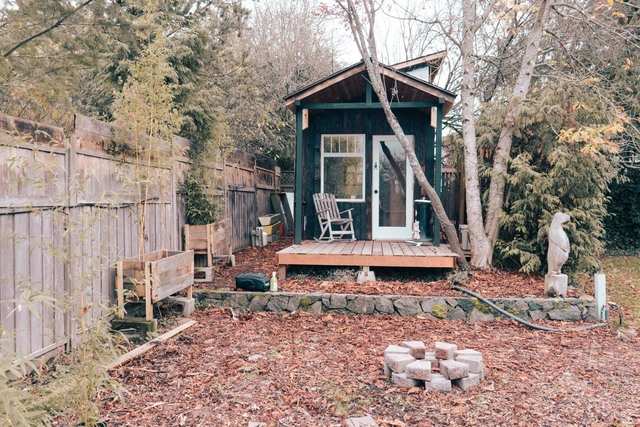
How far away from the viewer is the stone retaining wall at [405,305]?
503 centimetres

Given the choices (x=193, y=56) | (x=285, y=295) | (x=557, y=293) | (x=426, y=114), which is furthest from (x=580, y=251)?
(x=193, y=56)

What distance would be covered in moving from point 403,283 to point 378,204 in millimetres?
2541

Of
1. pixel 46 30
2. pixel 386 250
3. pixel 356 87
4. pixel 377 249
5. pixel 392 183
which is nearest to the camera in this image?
pixel 46 30

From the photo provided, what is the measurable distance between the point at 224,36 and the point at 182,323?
231 inches

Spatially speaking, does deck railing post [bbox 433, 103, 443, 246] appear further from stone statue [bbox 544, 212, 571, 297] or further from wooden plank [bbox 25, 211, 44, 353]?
wooden plank [bbox 25, 211, 44, 353]

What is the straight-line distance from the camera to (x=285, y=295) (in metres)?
5.28

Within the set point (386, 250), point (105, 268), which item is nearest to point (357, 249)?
point (386, 250)

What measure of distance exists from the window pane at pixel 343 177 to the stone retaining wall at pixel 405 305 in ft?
11.1

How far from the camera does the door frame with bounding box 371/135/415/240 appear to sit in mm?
8109

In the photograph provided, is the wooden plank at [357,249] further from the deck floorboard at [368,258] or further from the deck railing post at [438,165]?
the deck railing post at [438,165]

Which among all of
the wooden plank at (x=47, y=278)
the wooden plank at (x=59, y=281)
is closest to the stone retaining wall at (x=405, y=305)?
the wooden plank at (x=59, y=281)

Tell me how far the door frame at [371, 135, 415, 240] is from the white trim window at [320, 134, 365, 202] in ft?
0.69

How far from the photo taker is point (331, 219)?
7.89 m

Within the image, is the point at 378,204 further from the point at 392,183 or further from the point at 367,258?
the point at 367,258
